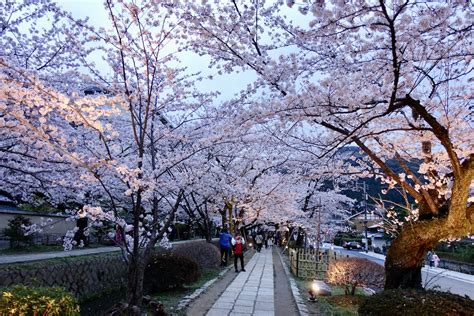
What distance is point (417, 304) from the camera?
14.5ft

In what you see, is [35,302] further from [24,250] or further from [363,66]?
[24,250]

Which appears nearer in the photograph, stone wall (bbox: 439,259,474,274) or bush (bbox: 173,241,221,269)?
bush (bbox: 173,241,221,269)

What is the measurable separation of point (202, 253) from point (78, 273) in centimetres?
569

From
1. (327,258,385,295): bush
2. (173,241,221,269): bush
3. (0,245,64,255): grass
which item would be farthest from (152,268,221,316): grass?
(0,245,64,255): grass

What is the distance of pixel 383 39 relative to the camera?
476 cm

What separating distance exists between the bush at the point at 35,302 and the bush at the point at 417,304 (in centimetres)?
347

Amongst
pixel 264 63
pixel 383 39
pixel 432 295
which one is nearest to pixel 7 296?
pixel 264 63

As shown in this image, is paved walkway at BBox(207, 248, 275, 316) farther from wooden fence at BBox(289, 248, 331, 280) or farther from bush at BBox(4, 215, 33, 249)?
bush at BBox(4, 215, 33, 249)

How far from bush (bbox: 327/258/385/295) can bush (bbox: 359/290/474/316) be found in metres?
5.38

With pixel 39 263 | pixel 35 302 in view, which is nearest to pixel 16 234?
pixel 39 263

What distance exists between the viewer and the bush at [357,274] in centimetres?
1016

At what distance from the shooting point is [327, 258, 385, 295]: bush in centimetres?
1016

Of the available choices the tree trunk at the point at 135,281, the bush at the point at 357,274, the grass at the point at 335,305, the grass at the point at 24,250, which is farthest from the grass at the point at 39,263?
the bush at the point at 357,274

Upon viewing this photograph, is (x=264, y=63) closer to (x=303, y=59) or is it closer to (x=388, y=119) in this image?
(x=303, y=59)
